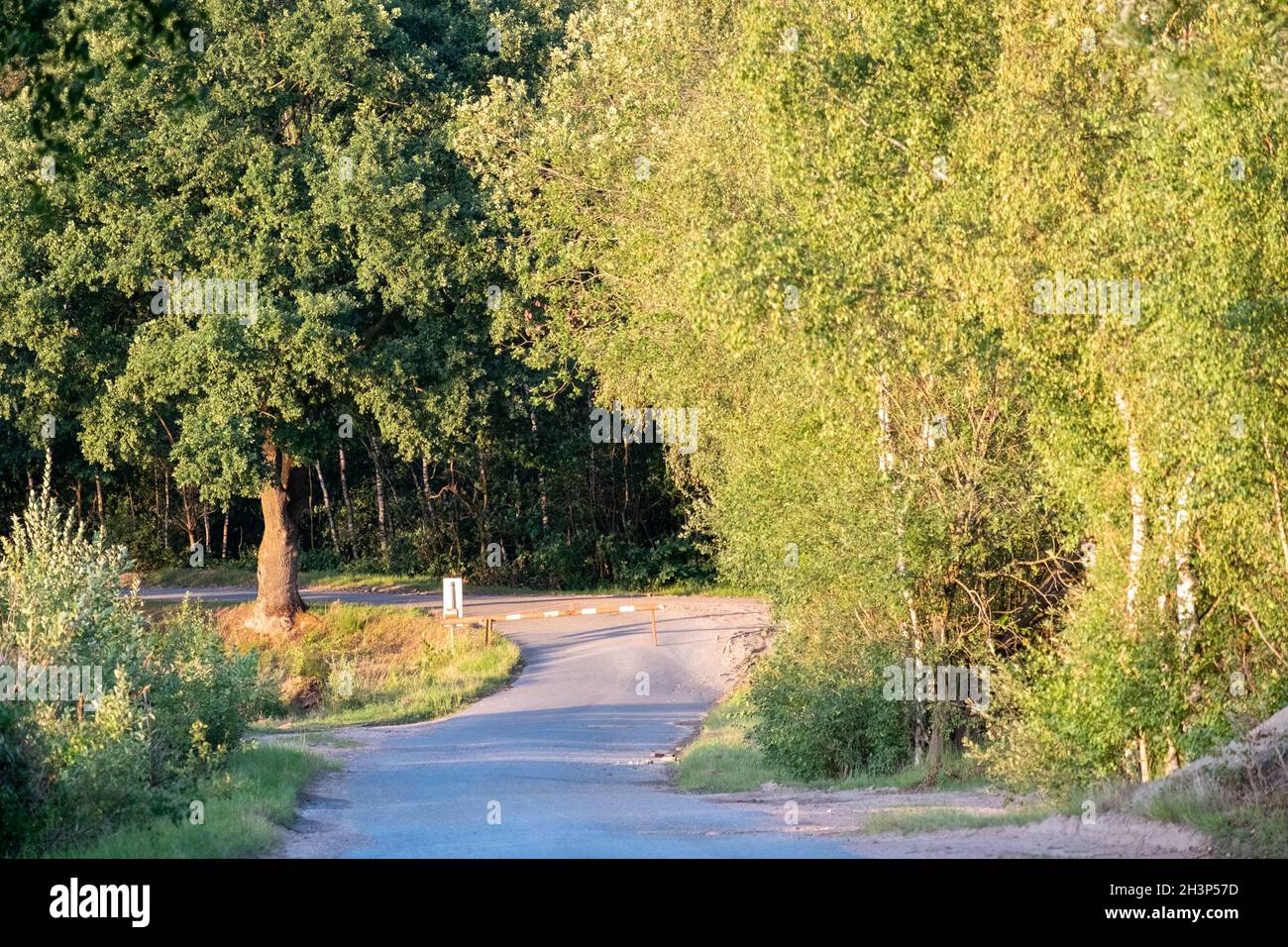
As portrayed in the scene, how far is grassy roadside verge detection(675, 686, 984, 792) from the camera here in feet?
60.1

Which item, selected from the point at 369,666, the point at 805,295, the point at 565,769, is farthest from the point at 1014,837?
the point at 369,666

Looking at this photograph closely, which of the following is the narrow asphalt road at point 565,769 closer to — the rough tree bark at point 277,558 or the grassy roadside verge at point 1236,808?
the grassy roadside verge at point 1236,808

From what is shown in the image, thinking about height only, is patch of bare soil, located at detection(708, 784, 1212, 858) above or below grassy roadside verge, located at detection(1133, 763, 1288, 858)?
below

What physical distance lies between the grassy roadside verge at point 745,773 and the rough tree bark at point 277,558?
47.9 feet

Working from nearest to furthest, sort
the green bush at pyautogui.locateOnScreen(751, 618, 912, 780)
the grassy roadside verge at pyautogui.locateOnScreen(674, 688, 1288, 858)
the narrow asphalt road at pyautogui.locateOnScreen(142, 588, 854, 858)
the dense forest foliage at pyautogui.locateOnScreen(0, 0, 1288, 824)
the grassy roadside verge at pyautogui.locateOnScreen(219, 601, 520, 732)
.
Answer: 1. the grassy roadside verge at pyautogui.locateOnScreen(674, 688, 1288, 858)
2. the narrow asphalt road at pyautogui.locateOnScreen(142, 588, 854, 858)
3. the dense forest foliage at pyautogui.locateOnScreen(0, 0, 1288, 824)
4. the green bush at pyautogui.locateOnScreen(751, 618, 912, 780)
5. the grassy roadside verge at pyautogui.locateOnScreen(219, 601, 520, 732)

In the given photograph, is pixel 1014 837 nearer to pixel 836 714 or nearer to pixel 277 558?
pixel 836 714

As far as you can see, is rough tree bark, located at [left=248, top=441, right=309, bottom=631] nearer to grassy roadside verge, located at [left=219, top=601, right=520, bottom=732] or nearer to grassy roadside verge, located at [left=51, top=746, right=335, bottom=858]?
grassy roadside verge, located at [left=219, top=601, right=520, bottom=732]

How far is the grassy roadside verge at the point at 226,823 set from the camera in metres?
12.4

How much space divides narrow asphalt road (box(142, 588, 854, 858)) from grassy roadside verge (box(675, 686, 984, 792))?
19.2 inches

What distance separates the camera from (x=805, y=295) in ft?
52.3

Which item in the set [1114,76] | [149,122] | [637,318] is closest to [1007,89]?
[1114,76]

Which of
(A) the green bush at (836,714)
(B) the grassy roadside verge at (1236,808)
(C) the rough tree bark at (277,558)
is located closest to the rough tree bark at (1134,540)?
(B) the grassy roadside verge at (1236,808)

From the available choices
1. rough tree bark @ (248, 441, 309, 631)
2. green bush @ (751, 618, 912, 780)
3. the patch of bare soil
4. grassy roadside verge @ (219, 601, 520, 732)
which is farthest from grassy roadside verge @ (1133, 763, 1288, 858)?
rough tree bark @ (248, 441, 309, 631)
